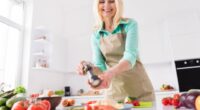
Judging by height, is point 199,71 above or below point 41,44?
below

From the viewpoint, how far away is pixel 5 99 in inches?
Answer: 29.4

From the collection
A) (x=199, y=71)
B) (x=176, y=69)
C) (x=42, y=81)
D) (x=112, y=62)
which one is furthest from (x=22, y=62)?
(x=199, y=71)

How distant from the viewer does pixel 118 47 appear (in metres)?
1.06

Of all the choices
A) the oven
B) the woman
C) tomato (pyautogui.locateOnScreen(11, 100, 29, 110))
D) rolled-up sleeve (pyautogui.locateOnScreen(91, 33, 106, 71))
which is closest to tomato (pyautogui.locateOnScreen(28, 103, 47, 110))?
tomato (pyautogui.locateOnScreen(11, 100, 29, 110))

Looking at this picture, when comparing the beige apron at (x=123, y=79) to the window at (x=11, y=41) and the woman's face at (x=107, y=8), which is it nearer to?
the woman's face at (x=107, y=8)

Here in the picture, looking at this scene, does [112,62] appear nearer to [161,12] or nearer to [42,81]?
[42,81]

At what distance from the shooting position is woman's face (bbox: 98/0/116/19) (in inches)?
39.6

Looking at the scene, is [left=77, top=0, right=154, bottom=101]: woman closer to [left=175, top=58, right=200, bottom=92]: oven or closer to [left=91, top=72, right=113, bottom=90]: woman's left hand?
[left=91, top=72, right=113, bottom=90]: woman's left hand

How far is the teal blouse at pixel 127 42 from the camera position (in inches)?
35.1

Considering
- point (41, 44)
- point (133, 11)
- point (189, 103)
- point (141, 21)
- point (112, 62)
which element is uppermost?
point (133, 11)

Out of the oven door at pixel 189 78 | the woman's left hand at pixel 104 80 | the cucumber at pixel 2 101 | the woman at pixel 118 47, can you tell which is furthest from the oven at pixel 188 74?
the cucumber at pixel 2 101

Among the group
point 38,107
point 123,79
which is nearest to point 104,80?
point 38,107

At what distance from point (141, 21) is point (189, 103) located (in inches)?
95.2

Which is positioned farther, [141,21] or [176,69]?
[141,21]
